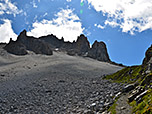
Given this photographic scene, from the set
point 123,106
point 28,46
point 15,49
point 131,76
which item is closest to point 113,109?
point 123,106

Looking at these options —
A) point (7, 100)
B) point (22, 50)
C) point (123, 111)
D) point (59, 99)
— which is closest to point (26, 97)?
point (7, 100)

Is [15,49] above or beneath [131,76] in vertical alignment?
above

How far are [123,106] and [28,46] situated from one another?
17964 centimetres

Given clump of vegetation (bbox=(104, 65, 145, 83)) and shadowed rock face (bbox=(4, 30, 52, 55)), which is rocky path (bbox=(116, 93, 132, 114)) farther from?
shadowed rock face (bbox=(4, 30, 52, 55))

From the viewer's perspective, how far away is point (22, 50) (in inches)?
6038

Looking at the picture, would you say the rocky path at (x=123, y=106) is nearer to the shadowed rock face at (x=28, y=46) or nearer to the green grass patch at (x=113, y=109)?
the green grass patch at (x=113, y=109)

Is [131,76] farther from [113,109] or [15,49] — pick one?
[15,49]

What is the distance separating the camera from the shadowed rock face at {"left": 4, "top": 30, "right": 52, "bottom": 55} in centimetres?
15443

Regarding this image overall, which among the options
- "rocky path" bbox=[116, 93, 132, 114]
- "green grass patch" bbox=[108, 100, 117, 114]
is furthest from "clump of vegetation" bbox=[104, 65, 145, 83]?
"green grass patch" bbox=[108, 100, 117, 114]

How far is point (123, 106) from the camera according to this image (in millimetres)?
15977

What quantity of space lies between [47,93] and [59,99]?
177 inches

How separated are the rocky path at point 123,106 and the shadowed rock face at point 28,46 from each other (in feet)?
484

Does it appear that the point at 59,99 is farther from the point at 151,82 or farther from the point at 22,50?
the point at 22,50

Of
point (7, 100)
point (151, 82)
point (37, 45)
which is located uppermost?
point (37, 45)
